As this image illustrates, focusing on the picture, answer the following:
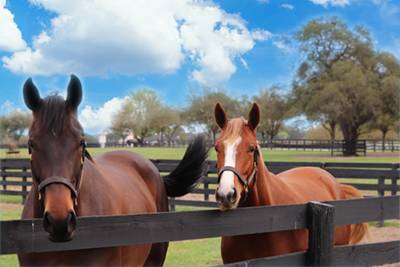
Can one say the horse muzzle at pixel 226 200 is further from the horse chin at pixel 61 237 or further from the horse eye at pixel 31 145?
the horse eye at pixel 31 145

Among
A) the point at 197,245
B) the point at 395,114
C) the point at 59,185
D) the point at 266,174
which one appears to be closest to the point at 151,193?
the point at 266,174

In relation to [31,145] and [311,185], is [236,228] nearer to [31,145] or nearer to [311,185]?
[31,145]

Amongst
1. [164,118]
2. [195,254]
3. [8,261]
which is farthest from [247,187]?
[164,118]

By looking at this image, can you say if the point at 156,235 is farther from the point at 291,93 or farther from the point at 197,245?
the point at 291,93

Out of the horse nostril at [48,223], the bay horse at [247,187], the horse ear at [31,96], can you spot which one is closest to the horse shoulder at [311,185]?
the bay horse at [247,187]

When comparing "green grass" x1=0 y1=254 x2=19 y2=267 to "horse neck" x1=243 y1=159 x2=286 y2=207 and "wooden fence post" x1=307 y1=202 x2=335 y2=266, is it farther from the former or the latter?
"wooden fence post" x1=307 y1=202 x2=335 y2=266

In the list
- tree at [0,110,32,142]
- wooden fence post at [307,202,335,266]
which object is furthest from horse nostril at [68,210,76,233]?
tree at [0,110,32,142]

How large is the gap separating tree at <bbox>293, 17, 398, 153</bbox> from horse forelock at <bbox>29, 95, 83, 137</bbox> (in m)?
28.5

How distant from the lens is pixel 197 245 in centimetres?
600

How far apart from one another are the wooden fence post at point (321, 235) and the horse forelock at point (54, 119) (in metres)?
1.94

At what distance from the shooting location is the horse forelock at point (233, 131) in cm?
258

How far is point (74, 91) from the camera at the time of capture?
2.13 meters

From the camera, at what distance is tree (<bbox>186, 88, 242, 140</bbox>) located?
5038 cm

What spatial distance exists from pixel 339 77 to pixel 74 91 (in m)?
31.6
